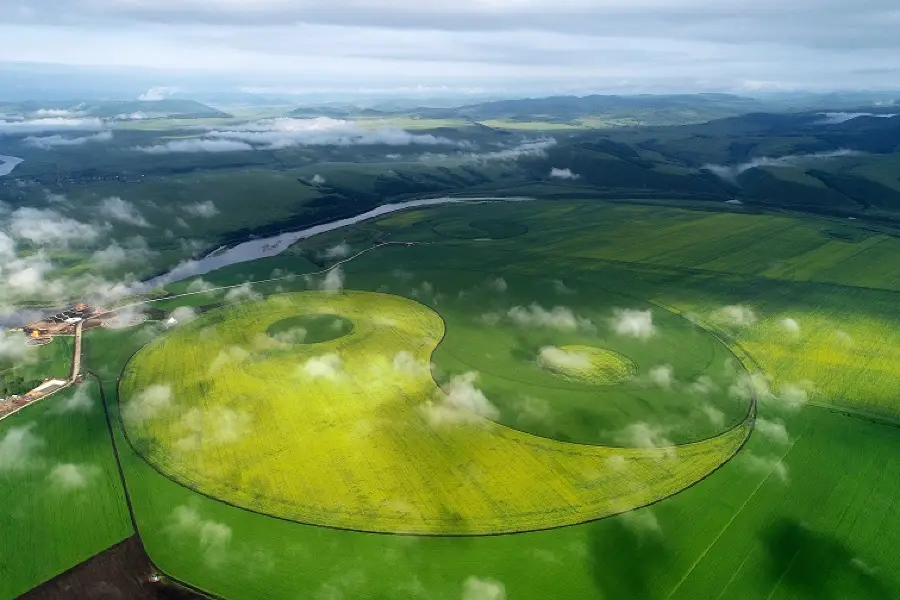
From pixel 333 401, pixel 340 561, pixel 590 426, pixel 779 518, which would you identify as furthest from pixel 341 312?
pixel 779 518

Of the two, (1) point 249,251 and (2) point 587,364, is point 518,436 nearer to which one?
(2) point 587,364

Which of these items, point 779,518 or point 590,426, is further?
point 590,426

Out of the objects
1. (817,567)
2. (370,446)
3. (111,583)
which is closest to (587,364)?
(370,446)

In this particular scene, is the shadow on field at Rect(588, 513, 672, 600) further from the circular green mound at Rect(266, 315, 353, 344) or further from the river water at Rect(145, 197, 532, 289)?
the river water at Rect(145, 197, 532, 289)

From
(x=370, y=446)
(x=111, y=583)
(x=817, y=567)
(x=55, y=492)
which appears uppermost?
(x=817, y=567)

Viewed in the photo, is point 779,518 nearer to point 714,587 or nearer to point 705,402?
point 714,587

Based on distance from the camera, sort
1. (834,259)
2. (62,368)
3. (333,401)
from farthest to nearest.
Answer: (834,259) < (62,368) < (333,401)

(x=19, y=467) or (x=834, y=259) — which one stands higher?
(x=834, y=259)

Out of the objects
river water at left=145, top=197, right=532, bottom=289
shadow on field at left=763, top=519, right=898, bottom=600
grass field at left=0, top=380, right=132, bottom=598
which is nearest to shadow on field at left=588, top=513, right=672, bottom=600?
shadow on field at left=763, top=519, right=898, bottom=600
